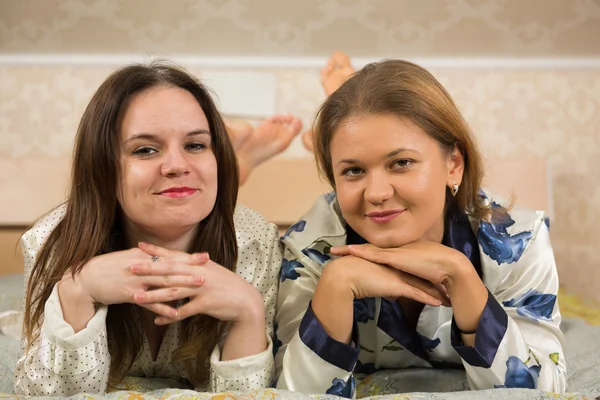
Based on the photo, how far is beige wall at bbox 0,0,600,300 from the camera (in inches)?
121

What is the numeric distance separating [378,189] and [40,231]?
71cm

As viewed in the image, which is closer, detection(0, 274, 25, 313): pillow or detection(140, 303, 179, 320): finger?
detection(140, 303, 179, 320): finger

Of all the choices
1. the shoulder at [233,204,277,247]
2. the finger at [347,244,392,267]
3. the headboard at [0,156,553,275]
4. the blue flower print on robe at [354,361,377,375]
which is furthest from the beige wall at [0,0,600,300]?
the finger at [347,244,392,267]

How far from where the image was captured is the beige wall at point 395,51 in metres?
3.09

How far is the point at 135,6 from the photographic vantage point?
301cm

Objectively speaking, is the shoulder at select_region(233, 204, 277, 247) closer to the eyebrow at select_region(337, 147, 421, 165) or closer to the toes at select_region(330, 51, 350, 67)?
the eyebrow at select_region(337, 147, 421, 165)

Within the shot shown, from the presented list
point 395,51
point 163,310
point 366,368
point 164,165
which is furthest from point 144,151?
point 395,51

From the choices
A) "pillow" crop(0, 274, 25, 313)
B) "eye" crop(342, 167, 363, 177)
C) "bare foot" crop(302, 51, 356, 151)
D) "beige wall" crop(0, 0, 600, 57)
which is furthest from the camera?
"beige wall" crop(0, 0, 600, 57)

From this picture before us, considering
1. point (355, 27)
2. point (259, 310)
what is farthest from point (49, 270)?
point (355, 27)

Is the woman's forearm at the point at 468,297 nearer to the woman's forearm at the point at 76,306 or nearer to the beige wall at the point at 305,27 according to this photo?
the woman's forearm at the point at 76,306

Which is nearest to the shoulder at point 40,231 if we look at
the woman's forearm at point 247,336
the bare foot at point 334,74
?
the woman's forearm at point 247,336

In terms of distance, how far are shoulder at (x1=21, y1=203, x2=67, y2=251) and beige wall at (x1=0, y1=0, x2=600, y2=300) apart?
1.70m

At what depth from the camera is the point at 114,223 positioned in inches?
57.0

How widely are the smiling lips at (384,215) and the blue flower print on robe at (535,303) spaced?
32 centimetres
